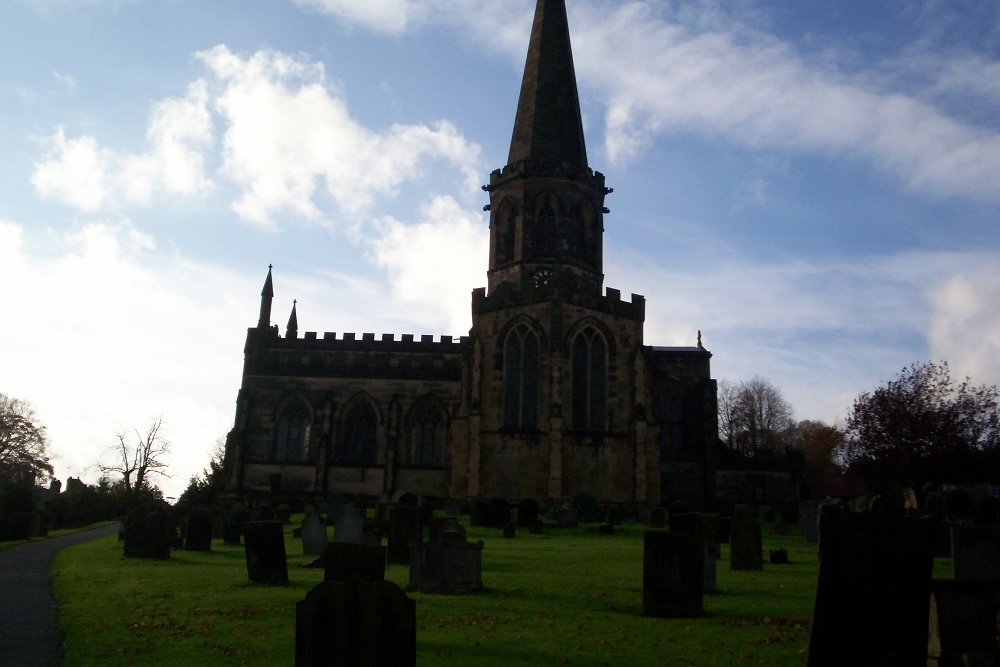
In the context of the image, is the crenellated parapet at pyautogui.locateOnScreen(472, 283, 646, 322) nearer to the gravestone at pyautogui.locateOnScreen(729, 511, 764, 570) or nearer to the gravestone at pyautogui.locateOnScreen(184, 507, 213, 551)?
the gravestone at pyautogui.locateOnScreen(184, 507, 213, 551)

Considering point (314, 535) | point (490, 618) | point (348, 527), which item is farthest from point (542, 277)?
point (490, 618)

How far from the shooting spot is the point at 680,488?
1419 inches

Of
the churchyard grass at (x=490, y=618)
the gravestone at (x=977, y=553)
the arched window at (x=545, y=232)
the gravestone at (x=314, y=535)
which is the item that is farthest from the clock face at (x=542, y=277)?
the gravestone at (x=977, y=553)

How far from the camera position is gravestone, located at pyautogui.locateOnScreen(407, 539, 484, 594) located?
11797 millimetres

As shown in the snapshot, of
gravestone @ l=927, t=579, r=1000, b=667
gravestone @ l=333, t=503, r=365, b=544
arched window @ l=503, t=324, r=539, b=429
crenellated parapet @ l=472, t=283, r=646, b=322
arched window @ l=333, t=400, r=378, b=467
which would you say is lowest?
gravestone @ l=927, t=579, r=1000, b=667

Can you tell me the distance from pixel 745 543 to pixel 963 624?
278 inches

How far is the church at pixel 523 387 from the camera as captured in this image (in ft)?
105

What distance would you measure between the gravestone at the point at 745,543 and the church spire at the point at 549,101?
26.5 m

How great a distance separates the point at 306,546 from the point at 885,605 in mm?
11974

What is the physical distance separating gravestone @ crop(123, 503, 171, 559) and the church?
15.0m

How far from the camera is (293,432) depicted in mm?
38156

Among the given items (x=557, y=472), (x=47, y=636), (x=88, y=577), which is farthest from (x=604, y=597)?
(x=557, y=472)

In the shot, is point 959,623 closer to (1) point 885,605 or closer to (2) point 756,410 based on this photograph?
(1) point 885,605

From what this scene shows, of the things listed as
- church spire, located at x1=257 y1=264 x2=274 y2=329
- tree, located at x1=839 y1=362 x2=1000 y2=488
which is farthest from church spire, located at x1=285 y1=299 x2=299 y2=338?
tree, located at x1=839 y1=362 x2=1000 y2=488
